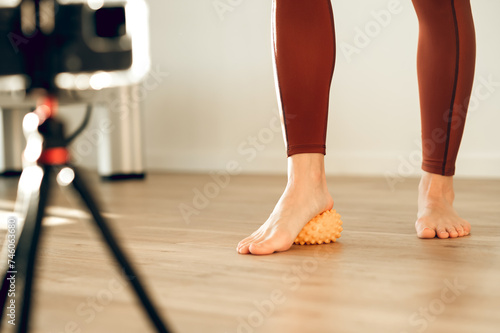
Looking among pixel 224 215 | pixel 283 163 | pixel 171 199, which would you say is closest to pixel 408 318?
pixel 224 215

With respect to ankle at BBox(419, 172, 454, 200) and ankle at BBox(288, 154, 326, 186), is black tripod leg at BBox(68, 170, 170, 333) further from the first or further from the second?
ankle at BBox(419, 172, 454, 200)

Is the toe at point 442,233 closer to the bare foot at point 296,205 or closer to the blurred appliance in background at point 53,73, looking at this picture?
the bare foot at point 296,205

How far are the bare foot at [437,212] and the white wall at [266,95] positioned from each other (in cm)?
133

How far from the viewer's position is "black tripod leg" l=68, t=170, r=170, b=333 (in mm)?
415

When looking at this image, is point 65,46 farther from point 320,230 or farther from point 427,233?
point 427,233

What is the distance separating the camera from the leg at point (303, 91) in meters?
1.19

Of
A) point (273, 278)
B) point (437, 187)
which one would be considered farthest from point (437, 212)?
point (273, 278)

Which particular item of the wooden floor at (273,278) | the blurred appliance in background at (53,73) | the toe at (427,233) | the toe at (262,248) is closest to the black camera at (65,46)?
the blurred appliance in background at (53,73)

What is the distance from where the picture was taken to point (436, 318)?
2.43 feet

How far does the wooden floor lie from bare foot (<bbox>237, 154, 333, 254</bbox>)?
36 mm

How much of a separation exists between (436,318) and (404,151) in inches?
80.3

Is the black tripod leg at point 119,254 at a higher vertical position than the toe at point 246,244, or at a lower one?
higher

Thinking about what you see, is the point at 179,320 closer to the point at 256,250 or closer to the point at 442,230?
the point at 256,250

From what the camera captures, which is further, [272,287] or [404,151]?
[404,151]
